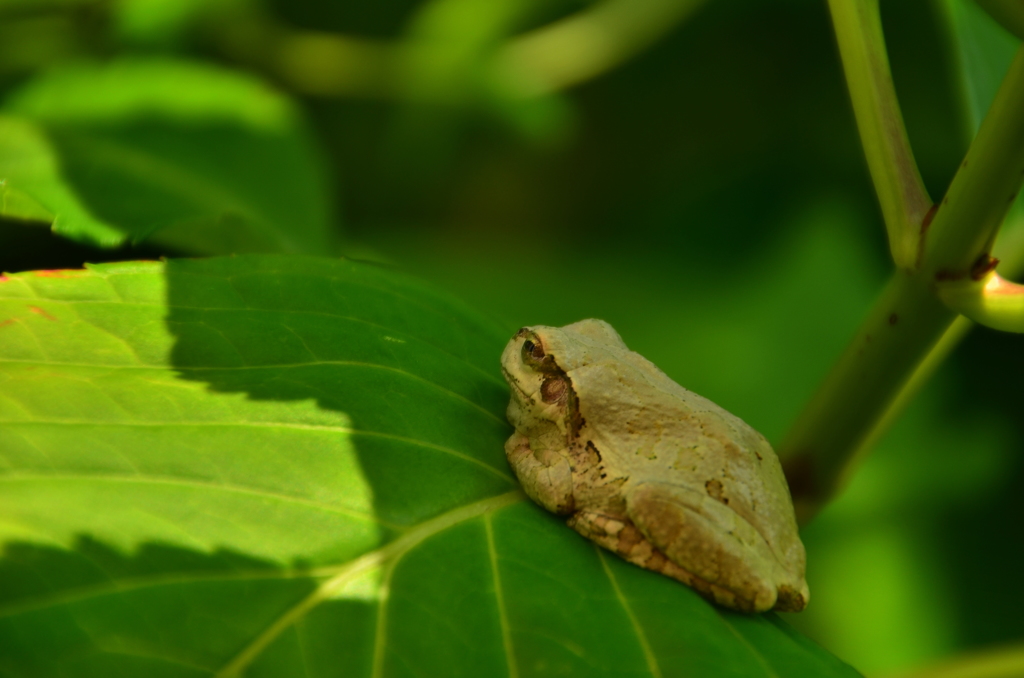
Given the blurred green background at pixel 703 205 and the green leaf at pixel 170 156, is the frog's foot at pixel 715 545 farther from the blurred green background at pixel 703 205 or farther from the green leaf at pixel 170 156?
the blurred green background at pixel 703 205

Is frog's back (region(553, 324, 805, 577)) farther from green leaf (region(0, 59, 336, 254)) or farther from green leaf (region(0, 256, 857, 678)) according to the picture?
green leaf (region(0, 59, 336, 254))

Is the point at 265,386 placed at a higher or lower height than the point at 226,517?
higher

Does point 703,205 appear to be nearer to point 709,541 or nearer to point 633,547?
point 709,541

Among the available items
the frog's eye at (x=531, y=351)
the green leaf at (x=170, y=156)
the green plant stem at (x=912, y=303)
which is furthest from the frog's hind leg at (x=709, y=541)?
the green leaf at (x=170, y=156)

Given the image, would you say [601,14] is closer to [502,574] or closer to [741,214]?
[741,214]

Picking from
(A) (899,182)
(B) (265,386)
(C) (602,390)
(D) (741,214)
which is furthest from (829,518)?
(B) (265,386)
